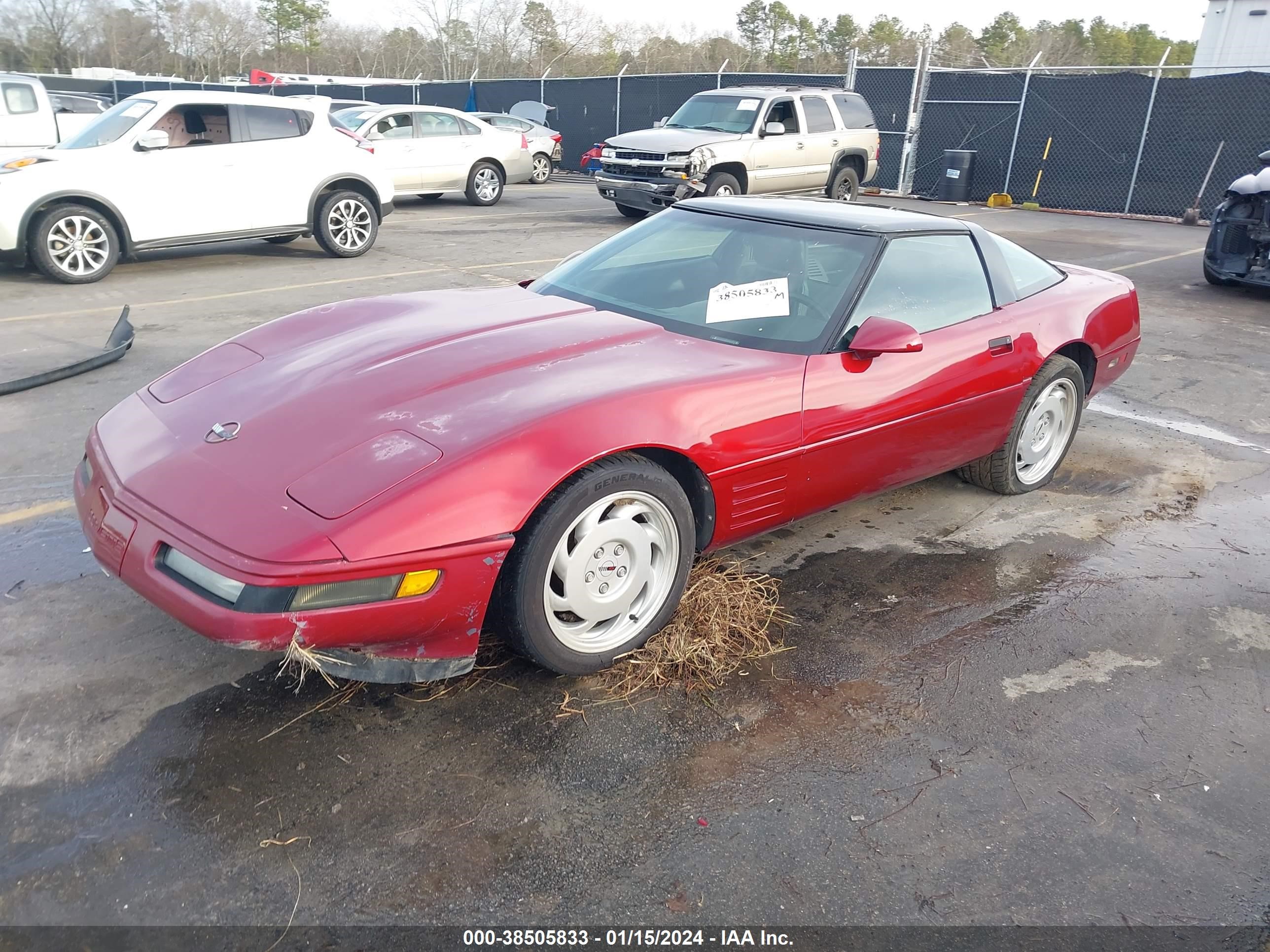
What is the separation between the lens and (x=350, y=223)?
1035 centimetres

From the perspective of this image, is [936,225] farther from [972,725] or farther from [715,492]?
[972,725]

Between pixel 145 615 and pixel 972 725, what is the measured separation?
271 centimetres

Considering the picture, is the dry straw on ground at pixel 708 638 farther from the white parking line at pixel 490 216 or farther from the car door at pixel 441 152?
the car door at pixel 441 152

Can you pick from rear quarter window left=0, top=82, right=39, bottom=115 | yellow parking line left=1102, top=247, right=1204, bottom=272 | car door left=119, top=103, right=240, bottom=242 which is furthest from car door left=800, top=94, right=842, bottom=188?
rear quarter window left=0, top=82, right=39, bottom=115

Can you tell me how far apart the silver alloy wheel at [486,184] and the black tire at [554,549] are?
547 inches

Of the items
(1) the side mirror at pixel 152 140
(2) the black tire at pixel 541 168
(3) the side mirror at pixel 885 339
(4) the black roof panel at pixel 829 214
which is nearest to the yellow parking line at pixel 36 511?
(4) the black roof panel at pixel 829 214

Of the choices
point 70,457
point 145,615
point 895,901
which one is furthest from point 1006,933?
point 70,457

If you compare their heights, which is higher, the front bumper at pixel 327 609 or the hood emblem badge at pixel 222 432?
the hood emblem badge at pixel 222 432

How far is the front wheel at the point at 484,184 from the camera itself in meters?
15.7

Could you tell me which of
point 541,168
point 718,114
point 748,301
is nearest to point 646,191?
point 718,114

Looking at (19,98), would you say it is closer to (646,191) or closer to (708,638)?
(646,191)

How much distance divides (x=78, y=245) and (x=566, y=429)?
774 cm

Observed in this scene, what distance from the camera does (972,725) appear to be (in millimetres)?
2855

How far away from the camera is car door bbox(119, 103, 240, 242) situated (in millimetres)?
8680
